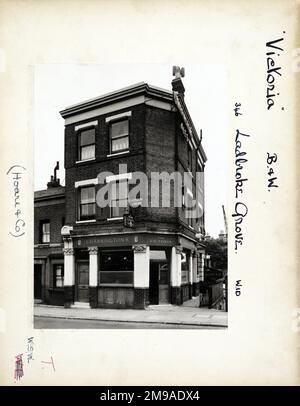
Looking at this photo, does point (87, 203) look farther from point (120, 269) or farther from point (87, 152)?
point (120, 269)

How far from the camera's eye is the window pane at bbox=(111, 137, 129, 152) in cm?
1308

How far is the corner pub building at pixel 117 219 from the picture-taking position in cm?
1248

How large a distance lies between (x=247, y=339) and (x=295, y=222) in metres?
2.29

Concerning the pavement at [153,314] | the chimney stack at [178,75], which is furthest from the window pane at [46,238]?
the chimney stack at [178,75]

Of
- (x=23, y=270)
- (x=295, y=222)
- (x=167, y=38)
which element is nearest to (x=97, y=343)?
(x=23, y=270)

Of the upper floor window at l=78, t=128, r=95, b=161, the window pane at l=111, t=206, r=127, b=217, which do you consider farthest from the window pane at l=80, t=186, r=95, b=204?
the upper floor window at l=78, t=128, r=95, b=161

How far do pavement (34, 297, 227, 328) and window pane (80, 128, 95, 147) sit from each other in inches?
244

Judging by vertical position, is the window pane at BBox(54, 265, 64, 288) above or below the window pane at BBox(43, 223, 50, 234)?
below

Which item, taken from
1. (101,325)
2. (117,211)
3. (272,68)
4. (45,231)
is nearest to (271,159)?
(272,68)

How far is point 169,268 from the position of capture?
44.7ft

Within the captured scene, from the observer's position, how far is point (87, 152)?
1334 cm

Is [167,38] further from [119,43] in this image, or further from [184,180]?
[184,180]

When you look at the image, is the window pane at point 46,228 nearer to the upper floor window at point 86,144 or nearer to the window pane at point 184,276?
the upper floor window at point 86,144

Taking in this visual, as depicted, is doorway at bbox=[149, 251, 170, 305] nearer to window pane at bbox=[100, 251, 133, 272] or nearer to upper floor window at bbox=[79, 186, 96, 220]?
window pane at bbox=[100, 251, 133, 272]
